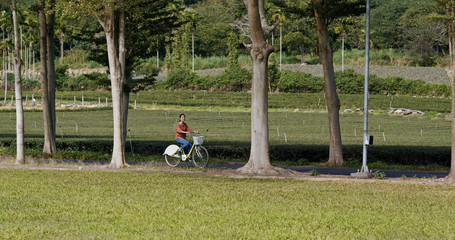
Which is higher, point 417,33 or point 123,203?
point 417,33

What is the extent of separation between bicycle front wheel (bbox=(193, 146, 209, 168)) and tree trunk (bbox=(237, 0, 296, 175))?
2.41 meters

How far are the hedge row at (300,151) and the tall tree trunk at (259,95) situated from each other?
719 cm

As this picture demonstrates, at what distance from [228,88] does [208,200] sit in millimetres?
86989

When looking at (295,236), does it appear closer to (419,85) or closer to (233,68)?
(419,85)

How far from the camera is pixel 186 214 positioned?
13484 mm

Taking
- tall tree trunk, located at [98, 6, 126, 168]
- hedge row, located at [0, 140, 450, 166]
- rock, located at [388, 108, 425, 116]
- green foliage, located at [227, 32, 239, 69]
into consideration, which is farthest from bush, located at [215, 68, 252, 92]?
tall tree trunk, located at [98, 6, 126, 168]

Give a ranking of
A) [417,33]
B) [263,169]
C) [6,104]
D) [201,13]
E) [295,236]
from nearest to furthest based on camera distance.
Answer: [295,236], [263,169], [6,104], [417,33], [201,13]

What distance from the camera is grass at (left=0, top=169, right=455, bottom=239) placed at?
11750 millimetres

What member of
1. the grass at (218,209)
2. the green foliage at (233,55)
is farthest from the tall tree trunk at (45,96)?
the green foliage at (233,55)

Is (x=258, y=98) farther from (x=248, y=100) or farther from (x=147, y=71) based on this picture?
(x=248, y=100)

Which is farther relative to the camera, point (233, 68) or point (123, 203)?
point (233, 68)

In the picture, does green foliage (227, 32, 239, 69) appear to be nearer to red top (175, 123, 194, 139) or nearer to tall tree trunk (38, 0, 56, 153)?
tall tree trunk (38, 0, 56, 153)

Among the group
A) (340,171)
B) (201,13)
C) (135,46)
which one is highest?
(201,13)

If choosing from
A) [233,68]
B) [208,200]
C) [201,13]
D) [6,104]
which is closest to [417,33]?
[233,68]
